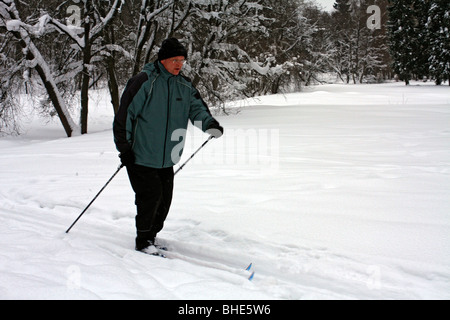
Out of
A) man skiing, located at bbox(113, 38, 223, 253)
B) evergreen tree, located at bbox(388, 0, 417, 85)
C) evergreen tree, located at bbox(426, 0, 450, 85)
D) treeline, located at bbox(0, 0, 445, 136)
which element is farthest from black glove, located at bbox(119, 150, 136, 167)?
evergreen tree, located at bbox(388, 0, 417, 85)

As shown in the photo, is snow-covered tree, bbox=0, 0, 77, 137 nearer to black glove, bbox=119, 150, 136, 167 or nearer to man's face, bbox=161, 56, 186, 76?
man's face, bbox=161, 56, 186, 76

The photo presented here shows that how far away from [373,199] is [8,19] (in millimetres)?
11089

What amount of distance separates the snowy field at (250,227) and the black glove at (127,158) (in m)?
0.78

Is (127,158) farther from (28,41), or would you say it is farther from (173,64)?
(28,41)

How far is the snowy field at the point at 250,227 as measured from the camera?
7.98 ft

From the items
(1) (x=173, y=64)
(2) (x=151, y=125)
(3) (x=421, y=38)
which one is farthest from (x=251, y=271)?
(3) (x=421, y=38)

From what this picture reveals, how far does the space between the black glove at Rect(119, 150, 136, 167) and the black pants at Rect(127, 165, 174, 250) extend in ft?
0.14

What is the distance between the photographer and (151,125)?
9.75ft

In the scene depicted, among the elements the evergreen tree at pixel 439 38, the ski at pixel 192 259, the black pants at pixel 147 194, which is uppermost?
the evergreen tree at pixel 439 38

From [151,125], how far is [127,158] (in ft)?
1.10

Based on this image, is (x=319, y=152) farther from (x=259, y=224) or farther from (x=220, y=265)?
(x=220, y=265)

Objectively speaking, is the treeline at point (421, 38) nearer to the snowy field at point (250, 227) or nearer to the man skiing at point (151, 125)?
the snowy field at point (250, 227)

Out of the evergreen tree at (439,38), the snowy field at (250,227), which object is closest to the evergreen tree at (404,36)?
the evergreen tree at (439,38)

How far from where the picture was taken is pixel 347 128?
9164 mm
